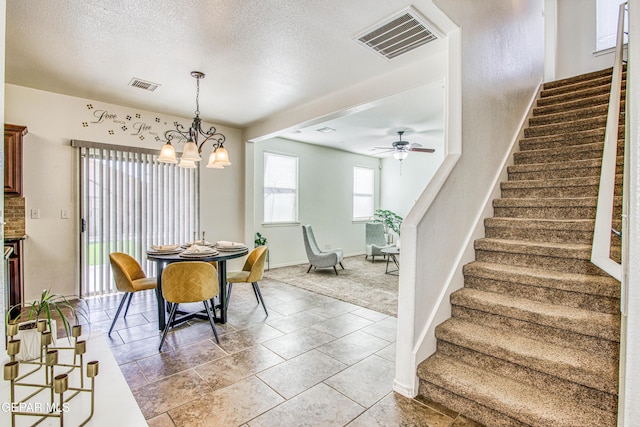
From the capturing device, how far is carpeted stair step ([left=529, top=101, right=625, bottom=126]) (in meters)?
3.24

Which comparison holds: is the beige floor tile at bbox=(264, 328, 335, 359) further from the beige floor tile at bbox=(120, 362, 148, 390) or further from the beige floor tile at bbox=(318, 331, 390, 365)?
the beige floor tile at bbox=(120, 362, 148, 390)

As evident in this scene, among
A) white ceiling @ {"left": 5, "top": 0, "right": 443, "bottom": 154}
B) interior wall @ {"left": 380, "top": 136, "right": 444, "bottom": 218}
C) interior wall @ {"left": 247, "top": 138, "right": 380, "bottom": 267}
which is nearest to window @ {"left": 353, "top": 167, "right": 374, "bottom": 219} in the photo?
interior wall @ {"left": 247, "top": 138, "right": 380, "bottom": 267}

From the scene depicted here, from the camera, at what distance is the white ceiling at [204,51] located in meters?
2.39

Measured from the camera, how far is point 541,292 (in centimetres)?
218

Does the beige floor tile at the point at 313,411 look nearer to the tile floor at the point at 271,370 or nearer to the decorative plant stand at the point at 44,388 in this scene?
the tile floor at the point at 271,370

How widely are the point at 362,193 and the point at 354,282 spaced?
12.2 ft

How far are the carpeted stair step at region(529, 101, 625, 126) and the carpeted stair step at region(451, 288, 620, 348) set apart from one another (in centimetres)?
230

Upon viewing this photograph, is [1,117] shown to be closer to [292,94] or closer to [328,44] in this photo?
[328,44]

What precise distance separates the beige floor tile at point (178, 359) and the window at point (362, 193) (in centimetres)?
599

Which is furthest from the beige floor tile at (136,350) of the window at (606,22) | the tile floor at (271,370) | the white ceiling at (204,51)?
the window at (606,22)

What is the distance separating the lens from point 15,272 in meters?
3.32

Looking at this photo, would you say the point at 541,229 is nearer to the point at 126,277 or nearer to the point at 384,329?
the point at 384,329

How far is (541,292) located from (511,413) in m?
0.87

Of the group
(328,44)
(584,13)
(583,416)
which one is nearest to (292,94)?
(328,44)
